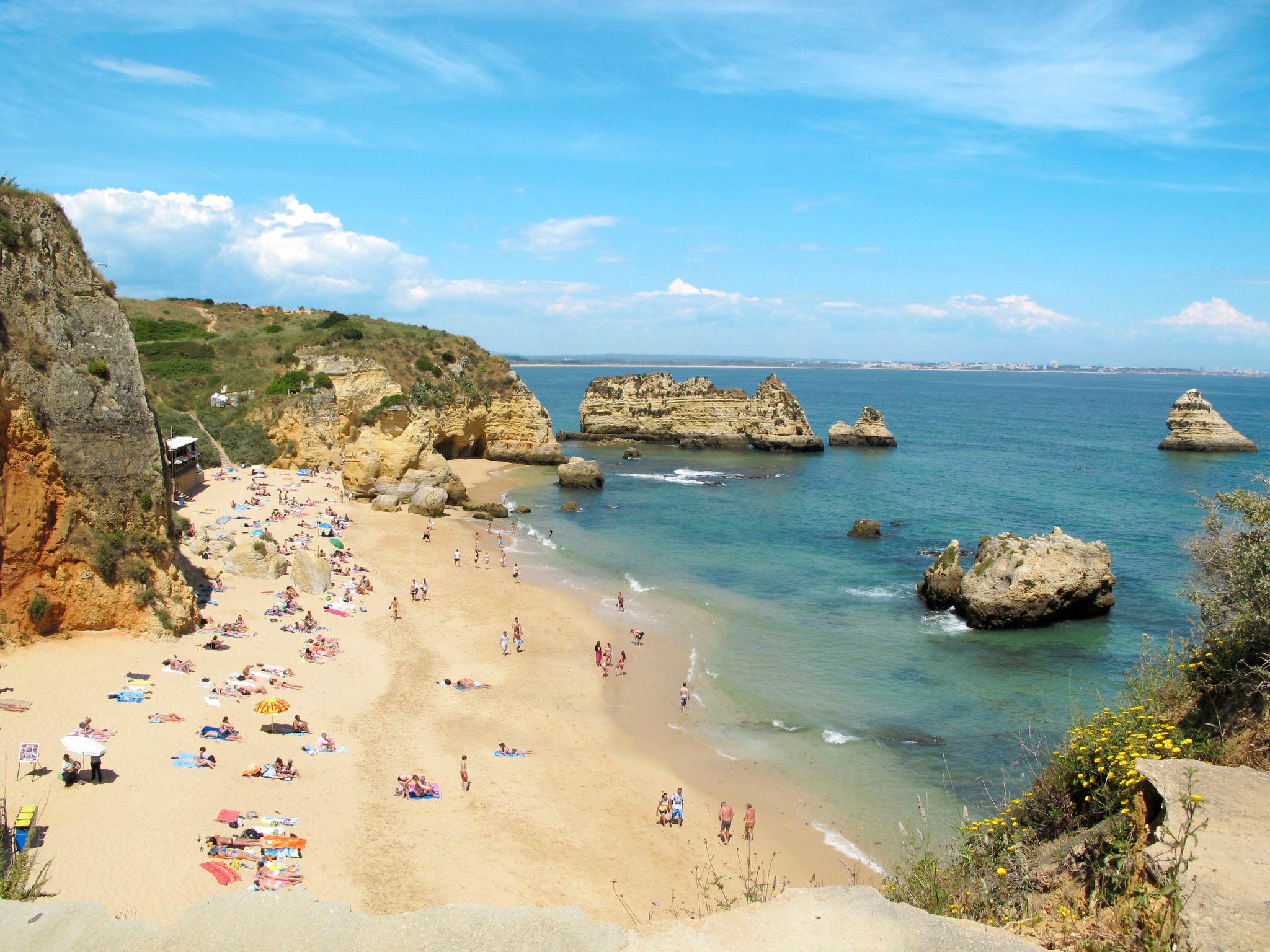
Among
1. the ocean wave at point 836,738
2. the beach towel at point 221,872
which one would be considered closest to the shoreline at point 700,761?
the ocean wave at point 836,738

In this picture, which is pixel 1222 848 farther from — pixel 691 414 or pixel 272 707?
pixel 691 414

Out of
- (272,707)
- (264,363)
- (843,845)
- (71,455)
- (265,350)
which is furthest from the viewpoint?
(265,350)

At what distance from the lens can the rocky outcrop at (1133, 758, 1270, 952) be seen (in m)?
5.42

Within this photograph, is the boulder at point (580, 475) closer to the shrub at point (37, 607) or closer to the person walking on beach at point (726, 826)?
the shrub at point (37, 607)

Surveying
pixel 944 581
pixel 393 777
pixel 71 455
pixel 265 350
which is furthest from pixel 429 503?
pixel 393 777

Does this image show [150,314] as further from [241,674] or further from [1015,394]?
[1015,394]

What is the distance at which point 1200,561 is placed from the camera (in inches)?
490

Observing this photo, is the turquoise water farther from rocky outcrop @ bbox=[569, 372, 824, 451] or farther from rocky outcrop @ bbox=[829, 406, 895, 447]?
rocky outcrop @ bbox=[569, 372, 824, 451]

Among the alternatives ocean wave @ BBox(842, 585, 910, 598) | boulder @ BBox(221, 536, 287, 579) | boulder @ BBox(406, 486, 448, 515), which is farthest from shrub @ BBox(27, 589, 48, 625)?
ocean wave @ BBox(842, 585, 910, 598)

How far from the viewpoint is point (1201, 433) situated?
71125mm

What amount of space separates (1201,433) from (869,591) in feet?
197

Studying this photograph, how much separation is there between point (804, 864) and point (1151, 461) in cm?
6647

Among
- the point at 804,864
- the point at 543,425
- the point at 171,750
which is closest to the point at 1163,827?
the point at 804,864

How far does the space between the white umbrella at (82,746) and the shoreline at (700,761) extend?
36.5 ft
